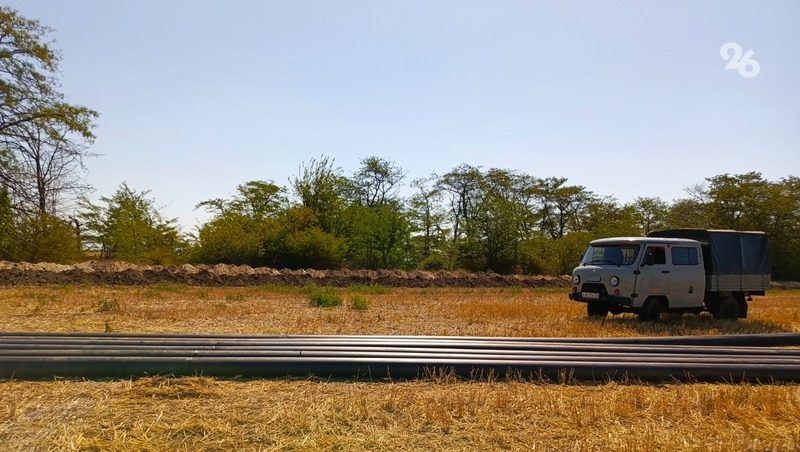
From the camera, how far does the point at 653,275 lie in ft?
40.8

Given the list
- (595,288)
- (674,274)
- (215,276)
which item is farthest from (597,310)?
(215,276)

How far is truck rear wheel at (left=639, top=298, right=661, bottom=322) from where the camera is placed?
12.4 m

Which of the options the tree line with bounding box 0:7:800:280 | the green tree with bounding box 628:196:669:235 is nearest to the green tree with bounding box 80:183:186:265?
the tree line with bounding box 0:7:800:280

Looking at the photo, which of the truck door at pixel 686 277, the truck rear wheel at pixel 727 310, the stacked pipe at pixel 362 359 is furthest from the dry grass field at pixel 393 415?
the truck rear wheel at pixel 727 310

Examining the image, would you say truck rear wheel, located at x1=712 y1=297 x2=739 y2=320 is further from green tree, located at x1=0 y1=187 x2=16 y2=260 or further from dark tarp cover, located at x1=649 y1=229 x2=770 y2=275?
green tree, located at x1=0 y1=187 x2=16 y2=260

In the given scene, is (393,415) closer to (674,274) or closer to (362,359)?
(362,359)

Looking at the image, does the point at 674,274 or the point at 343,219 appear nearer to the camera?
the point at 674,274

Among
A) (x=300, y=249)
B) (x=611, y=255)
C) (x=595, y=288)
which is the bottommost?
(x=595, y=288)

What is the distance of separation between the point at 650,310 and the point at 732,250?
322 centimetres

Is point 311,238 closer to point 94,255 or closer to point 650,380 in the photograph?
point 94,255

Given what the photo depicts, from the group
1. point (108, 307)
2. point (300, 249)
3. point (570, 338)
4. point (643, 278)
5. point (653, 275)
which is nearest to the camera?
point (570, 338)

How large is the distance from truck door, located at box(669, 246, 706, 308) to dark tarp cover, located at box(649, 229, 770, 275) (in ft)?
2.43

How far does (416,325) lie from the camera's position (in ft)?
37.6

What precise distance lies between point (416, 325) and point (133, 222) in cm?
3063
